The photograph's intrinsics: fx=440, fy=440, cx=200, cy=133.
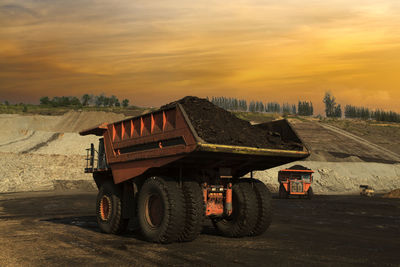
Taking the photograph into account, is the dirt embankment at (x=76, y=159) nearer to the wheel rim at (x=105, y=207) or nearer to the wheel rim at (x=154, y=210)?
the wheel rim at (x=105, y=207)

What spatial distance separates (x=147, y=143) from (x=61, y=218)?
261 inches

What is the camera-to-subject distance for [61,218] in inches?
585

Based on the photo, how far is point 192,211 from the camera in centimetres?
918

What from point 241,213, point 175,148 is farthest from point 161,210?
point 241,213

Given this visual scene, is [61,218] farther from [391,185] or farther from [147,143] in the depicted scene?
[391,185]

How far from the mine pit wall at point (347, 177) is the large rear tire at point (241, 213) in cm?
2435

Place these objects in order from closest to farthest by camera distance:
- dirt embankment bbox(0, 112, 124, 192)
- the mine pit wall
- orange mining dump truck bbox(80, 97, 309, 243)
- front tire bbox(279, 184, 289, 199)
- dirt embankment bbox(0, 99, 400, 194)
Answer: orange mining dump truck bbox(80, 97, 309, 243), front tire bbox(279, 184, 289, 199), dirt embankment bbox(0, 112, 124, 192), dirt embankment bbox(0, 99, 400, 194), the mine pit wall

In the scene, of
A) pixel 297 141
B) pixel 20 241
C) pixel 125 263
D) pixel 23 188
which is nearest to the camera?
pixel 125 263

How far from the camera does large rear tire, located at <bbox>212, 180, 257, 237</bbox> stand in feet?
34.2

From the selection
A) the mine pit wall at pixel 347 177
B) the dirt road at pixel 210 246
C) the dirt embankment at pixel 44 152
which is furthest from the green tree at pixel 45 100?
the dirt road at pixel 210 246

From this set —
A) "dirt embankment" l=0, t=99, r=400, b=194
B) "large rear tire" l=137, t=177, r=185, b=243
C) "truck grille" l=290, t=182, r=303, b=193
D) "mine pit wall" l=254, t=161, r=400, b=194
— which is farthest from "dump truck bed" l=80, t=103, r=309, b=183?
"mine pit wall" l=254, t=161, r=400, b=194

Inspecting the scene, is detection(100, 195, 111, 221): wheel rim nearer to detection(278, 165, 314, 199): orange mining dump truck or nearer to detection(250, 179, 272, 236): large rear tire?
detection(250, 179, 272, 236): large rear tire

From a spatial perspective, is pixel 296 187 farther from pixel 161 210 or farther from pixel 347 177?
pixel 161 210

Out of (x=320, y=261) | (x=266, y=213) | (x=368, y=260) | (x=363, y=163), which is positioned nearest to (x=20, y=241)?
(x=266, y=213)
